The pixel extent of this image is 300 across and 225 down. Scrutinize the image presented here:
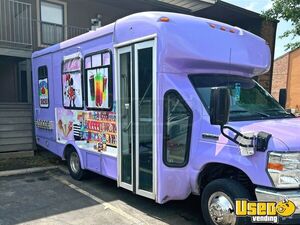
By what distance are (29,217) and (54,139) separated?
2950 mm

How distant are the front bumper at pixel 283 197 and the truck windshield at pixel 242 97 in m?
1.05

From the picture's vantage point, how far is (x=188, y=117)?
4.33 meters

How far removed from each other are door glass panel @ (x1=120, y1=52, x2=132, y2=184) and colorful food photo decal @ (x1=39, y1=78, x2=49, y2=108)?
3323 mm

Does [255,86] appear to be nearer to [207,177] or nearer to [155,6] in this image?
[207,177]

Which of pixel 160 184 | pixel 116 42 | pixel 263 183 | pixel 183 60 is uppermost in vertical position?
pixel 116 42

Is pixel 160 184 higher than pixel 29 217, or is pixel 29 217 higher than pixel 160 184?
pixel 160 184

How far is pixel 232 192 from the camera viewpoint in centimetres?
380

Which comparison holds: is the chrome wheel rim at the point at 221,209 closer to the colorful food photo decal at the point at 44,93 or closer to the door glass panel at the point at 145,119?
the door glass panel at the point at 145,119

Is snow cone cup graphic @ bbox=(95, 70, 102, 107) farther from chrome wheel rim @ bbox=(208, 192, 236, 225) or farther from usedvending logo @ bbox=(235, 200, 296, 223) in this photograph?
usedvending logo @ bbox=(235, 200, 296, 223)

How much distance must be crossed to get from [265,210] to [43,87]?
617 centimetres

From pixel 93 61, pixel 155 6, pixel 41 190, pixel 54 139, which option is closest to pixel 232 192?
pixel 93 61

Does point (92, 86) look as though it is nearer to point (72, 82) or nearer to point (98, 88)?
point (98, 88)

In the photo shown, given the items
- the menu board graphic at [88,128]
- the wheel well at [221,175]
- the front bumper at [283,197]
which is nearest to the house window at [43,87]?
the menu board graphic at [88,128]

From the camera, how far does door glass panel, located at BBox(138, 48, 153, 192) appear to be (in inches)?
184
